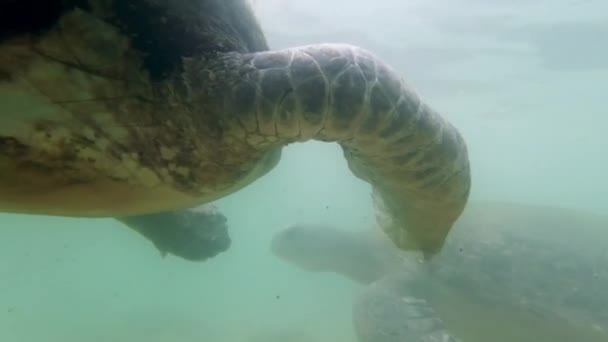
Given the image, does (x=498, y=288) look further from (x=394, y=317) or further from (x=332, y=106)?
(x=332, y=106)

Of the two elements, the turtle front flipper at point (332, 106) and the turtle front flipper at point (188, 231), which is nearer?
the turtle front flipper at point (332, 106)

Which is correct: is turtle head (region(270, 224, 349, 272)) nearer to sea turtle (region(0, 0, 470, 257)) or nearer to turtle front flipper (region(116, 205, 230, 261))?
turtle front flipper (region(116, 205, 230, 261))

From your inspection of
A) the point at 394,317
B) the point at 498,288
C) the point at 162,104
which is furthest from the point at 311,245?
the point at 162,104

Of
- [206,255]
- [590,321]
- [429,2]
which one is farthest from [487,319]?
[429,2]

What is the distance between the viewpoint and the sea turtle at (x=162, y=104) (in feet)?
7.07

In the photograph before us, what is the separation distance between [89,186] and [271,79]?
1032mm

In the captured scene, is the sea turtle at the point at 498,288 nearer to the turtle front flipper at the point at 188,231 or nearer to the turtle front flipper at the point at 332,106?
the turtle front flipper at the point at 188,231

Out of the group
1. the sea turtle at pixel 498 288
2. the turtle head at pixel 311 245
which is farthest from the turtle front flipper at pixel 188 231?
the turtle head at pixel 311 245

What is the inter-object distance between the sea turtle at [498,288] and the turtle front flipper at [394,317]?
0.5 inches

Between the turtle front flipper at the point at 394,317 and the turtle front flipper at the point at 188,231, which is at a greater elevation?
the turtle front flipper at the point at 188,231

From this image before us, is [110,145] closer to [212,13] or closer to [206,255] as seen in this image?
[212,13]

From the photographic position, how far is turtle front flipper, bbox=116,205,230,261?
208 inches

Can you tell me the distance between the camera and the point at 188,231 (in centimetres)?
550

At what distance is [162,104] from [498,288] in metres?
7.36
